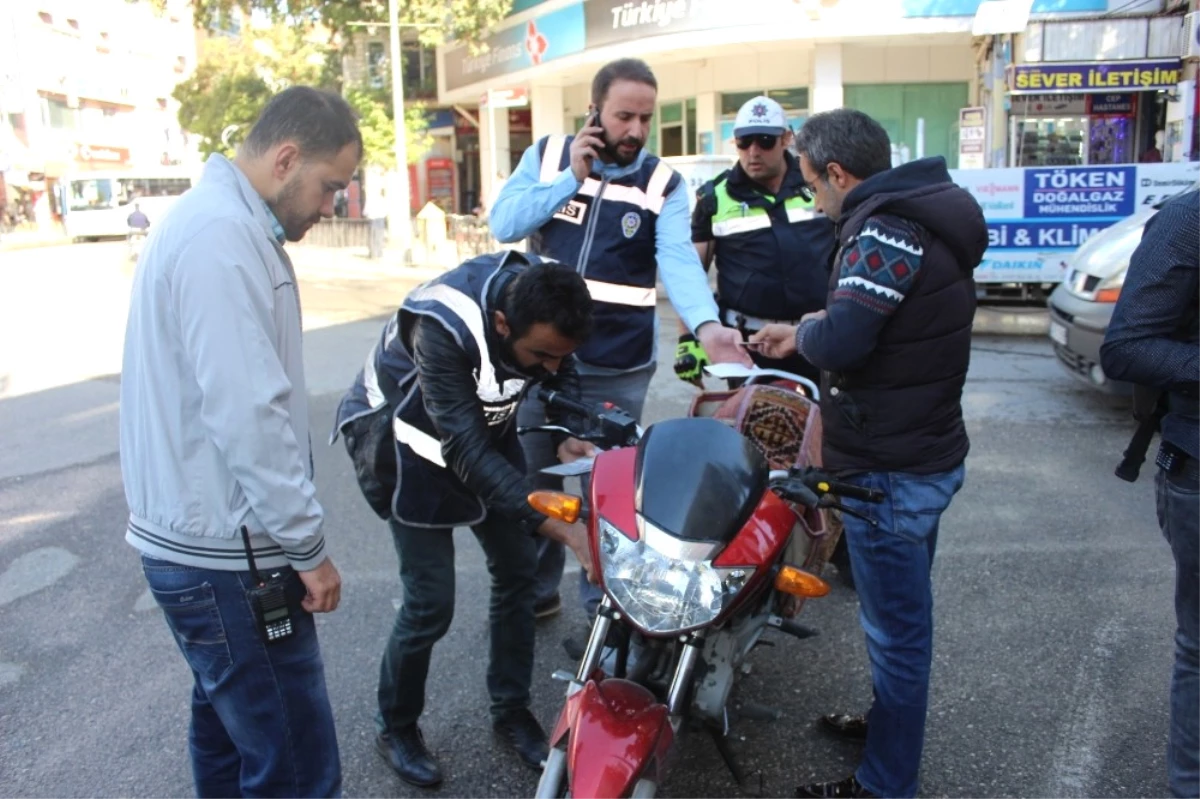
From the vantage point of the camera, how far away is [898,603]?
2.69 m

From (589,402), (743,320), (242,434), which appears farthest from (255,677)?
(743,320)

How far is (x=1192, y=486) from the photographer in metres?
2.37

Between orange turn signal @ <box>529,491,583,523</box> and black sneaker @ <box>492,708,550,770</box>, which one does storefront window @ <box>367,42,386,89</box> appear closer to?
black sneaker @ <box>492,708,550,770</box>

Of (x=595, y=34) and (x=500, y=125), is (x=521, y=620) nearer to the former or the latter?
(x=595, y=34)

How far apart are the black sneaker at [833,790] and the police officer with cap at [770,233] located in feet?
5.71

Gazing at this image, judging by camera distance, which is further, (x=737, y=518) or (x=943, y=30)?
(x=943, y=30)

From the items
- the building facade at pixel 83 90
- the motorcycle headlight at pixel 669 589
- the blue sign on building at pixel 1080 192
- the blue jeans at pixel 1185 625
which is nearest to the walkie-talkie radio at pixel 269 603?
the motorcycle headlight at pixel 669 589

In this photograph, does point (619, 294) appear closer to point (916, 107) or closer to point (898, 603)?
point (898, 603)

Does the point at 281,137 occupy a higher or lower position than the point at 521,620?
higher

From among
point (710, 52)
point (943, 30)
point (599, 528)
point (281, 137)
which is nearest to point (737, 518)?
point (599, 528)

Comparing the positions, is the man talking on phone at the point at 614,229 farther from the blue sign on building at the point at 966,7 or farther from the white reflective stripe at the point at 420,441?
the blue sign on building at the point at 966,7

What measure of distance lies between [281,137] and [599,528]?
1.09 m

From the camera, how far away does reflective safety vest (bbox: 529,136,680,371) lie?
144 inches

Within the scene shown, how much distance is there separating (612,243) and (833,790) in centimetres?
200
